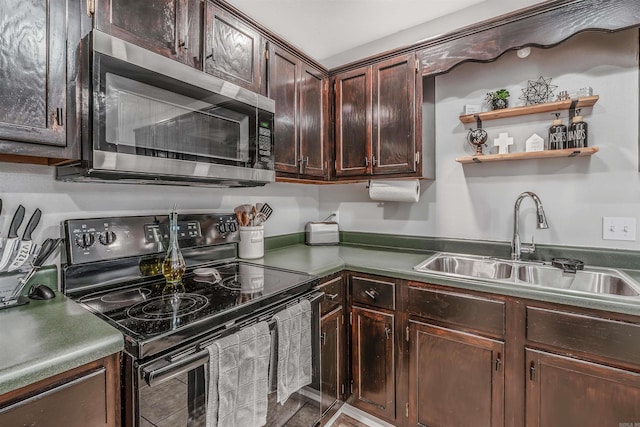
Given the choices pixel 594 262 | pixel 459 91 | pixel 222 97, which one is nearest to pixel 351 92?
pixel 459 91

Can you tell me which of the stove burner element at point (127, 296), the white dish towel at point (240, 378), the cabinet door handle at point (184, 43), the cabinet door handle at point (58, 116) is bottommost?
the white dish towel at point (240, 378)

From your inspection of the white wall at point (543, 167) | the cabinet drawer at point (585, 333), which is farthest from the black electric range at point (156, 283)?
the white wall at point (543, 167)

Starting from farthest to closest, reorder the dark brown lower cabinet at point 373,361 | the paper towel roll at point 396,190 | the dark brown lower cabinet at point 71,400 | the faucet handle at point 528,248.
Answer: the paper towel roll at point 396,190 < the faucet handle at point 528,248 < the dark brown lower cabinet at point 373,361 < the dark brown lower cabinet at point 71,400

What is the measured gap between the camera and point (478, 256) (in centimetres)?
197

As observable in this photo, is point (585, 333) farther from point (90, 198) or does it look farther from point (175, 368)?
point (90, 198)

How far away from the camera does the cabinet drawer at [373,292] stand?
1688mm

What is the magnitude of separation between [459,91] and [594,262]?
4.13ft

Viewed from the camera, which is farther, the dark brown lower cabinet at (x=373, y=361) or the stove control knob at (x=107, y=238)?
the dark brown lower cabinet at (x=373, y=361)

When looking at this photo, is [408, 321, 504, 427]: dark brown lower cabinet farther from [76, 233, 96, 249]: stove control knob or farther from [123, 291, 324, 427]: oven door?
[76, 233, 96, 249]: stove control knob

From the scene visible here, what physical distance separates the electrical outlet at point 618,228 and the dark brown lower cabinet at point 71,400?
2.24 metres

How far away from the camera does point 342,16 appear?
2078mm

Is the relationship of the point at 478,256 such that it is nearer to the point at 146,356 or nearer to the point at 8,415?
the point at 146,356

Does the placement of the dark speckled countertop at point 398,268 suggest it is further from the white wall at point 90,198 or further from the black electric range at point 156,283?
the white wall at point 90,198

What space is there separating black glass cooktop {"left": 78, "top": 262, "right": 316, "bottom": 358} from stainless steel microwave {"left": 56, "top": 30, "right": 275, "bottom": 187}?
48 centimetres
